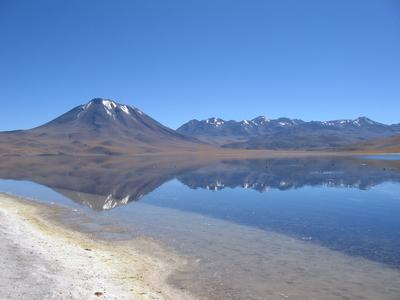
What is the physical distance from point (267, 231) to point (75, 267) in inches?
453

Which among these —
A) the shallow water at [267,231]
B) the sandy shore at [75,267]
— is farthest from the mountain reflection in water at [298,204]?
the sandy shore at [75,267]

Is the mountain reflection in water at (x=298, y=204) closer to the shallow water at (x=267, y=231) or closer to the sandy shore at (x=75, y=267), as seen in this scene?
the shallow water at (x=267, y=231)

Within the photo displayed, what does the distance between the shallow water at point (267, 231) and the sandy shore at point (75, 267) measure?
112 cm

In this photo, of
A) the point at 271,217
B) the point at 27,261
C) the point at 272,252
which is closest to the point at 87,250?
the point at 27,261

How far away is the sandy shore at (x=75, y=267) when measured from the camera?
11789 millimetres

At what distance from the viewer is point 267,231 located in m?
A: 22.4

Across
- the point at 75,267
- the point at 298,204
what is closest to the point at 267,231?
the point at 298,204

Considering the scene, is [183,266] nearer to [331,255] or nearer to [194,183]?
[331,255]

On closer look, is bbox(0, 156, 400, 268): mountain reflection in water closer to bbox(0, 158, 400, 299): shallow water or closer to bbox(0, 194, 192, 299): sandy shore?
bbox(0, 158, 400, 299): shallow water

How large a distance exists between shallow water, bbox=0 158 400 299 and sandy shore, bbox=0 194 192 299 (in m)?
1.12

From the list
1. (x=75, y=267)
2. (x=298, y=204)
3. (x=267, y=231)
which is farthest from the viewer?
(x=298, y=204)

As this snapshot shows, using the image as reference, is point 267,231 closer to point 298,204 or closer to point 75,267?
point 298,204

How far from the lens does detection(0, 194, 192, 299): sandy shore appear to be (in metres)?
11.8

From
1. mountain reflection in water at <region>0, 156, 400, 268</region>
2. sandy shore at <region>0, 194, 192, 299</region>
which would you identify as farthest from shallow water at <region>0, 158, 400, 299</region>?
sandy shore at <region>0, 194, 192, 299</region>
